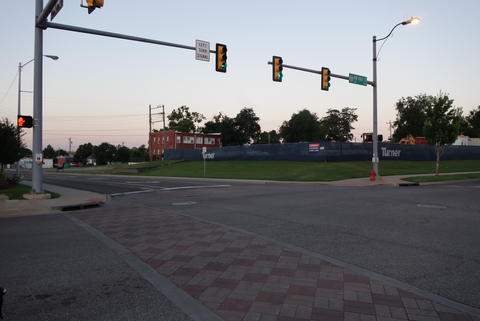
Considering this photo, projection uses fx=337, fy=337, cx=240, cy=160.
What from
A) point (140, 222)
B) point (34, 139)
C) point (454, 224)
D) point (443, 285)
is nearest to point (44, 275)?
point (140, 222)

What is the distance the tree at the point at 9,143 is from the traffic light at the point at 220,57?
15325mm

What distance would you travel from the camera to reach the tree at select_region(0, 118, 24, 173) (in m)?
21.9

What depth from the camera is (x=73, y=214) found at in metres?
11.3

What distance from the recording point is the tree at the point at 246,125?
108812 millimetres

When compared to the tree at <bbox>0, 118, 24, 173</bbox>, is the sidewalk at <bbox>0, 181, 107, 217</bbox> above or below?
below

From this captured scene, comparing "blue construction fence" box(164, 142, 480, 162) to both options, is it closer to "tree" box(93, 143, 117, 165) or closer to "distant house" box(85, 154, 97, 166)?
"tree" box(93, 143, 117, 165)

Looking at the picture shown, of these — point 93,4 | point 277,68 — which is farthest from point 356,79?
point 93,4

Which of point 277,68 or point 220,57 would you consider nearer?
point 220,57

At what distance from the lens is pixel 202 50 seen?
53.4 ft

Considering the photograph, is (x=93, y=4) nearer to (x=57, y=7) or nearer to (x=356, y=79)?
(x=57, y=7)

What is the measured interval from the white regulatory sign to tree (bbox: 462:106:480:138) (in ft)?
356

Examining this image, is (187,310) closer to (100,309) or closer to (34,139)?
(100,309)

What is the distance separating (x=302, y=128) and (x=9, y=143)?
88.1 m

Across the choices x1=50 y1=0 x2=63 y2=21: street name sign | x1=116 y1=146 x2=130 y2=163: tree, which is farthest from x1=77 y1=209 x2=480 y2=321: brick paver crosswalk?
x1=116 y1=146 x2=130 y2=163: tree
